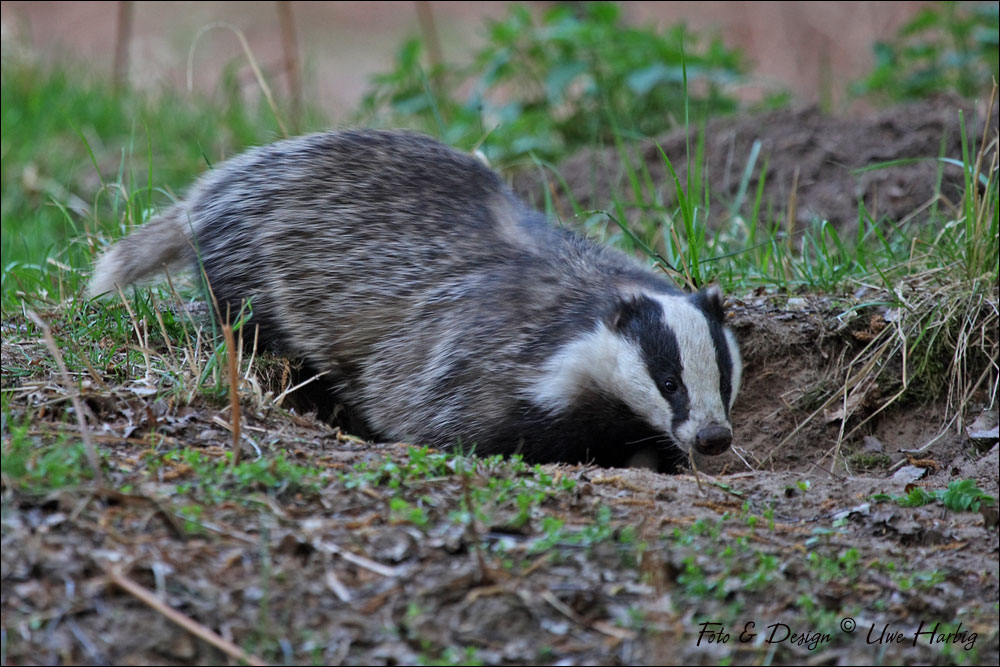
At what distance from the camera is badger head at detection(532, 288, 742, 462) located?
3.53m

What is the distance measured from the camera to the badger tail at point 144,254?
4324mm

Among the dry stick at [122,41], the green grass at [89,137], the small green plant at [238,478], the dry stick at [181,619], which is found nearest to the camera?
the dry stick at [181,619]

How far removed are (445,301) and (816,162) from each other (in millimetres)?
2774

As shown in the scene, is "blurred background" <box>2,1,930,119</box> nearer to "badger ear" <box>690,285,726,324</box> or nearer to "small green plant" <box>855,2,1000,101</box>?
"small green plant" <box>855,2,1000,101</box>

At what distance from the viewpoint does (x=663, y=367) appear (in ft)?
11.8

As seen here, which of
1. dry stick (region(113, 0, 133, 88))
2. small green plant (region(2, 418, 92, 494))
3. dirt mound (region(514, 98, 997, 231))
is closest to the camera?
small green plant (region(2, 418, 92, 494))

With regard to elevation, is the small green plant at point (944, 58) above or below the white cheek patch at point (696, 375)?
above

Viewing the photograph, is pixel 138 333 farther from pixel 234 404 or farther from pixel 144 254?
pixel 234 404

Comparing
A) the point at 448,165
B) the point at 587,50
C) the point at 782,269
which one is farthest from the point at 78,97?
the point at 782,269

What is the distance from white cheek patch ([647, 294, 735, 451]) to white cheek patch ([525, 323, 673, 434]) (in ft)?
0.43

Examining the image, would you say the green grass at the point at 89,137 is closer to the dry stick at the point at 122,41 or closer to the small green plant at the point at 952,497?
the dry stick at the point at 122,41

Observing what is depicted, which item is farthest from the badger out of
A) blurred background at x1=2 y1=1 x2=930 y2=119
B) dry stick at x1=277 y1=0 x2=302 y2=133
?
blurred background at x1=2 y1=1 x2=930 y2=119

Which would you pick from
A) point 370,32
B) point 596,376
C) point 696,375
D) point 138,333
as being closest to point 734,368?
point 696,375

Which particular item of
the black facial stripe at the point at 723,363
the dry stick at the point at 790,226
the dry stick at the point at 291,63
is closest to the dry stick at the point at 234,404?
the black facial stripe at the point at 723,363
